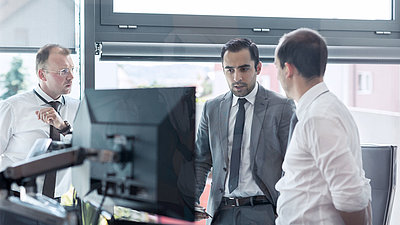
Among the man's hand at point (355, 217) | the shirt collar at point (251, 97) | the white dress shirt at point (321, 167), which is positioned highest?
the shirt collar at point (251, 97)

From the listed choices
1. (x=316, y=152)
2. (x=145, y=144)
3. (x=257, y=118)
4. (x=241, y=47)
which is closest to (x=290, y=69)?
(x=316, y=152)

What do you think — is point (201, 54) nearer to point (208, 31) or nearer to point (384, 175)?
point (208, 31)

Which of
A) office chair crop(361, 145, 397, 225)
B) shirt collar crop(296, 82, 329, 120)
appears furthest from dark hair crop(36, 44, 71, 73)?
office chair crop(361, 145, 397, 225)

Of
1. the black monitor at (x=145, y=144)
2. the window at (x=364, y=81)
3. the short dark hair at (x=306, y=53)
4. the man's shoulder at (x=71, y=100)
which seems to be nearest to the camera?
the black monitor at (x=145, y=144)

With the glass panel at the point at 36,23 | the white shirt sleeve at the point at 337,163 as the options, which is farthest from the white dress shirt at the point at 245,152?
the glass panel at the point at 36,23

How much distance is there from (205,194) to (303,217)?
2.42 feet

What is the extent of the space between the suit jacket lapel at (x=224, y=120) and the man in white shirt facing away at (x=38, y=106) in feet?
2.65

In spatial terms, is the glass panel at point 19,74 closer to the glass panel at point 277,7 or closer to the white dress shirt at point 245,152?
the glass panel at point 277,7

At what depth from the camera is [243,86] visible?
9.00ft

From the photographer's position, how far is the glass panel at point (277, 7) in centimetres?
312

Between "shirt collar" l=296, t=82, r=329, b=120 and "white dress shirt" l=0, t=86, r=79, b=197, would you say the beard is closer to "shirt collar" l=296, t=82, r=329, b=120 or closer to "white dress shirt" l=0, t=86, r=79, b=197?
"shirt collar" l=296, t=82, r=329, b=120

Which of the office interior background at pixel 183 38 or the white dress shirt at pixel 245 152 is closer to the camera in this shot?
the white dress shirt at pixel 245 152

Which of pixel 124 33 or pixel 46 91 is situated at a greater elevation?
pixel 124 33

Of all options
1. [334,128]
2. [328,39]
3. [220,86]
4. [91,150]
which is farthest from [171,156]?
[328,39]
